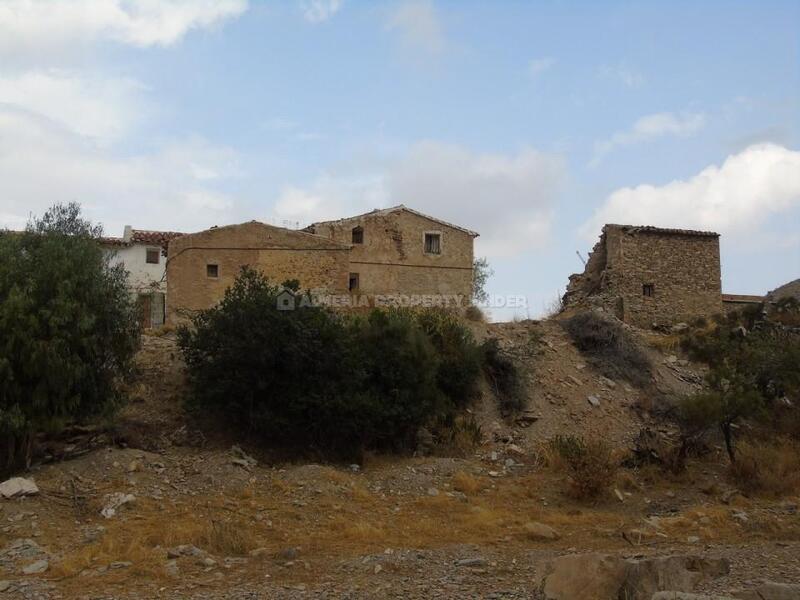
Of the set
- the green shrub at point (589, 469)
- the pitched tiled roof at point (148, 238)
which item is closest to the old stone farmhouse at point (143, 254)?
the pitched tiled roof at point (148, 238)

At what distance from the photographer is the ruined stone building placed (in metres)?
27.8

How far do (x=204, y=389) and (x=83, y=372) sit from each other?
2970 millimetres

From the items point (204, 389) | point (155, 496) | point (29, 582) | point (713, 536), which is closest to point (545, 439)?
point (713, 536)

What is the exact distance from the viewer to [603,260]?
95.3ft

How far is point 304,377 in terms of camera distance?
17.1 metres

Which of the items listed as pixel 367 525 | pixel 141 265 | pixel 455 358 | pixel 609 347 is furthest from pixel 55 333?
pixel 141 265

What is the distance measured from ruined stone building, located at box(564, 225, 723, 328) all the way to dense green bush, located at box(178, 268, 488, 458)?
11.7 meters

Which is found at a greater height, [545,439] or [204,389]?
[204,389]

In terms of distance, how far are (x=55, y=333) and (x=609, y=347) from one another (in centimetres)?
1608

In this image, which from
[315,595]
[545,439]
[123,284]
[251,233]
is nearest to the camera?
[315,595]

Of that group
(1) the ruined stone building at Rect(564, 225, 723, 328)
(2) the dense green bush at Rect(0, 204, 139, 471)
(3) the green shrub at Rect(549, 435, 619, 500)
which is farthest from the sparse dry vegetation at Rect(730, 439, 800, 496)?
(2) the dense green bush at Rect(0, 204, 139, 471)

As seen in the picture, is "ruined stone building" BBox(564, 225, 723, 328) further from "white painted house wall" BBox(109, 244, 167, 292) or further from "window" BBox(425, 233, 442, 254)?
"white painted house wall" BBox(109, 244, 167, 292)

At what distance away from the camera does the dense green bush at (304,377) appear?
1683cm

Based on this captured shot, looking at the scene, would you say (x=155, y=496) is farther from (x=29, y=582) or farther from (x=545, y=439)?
(x=545, y=439)
